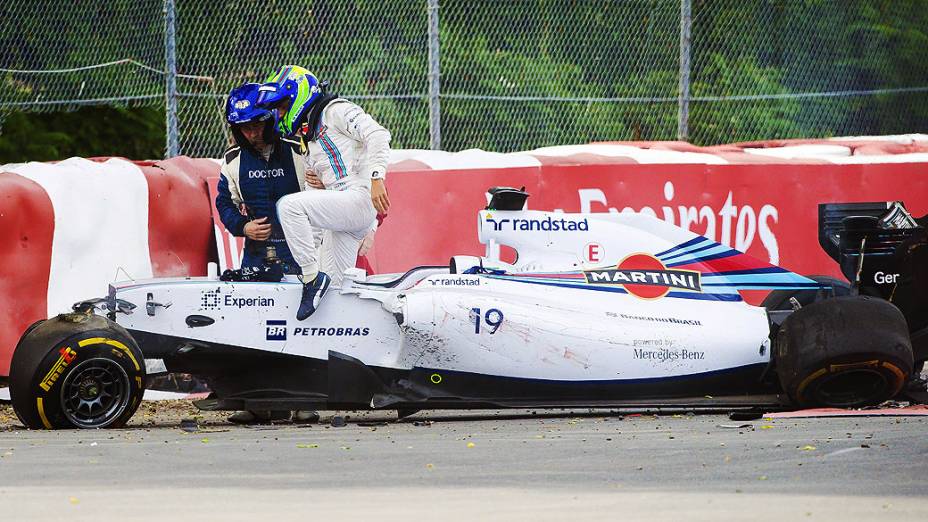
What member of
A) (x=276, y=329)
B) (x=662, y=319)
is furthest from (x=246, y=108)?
(x=662, y=319)

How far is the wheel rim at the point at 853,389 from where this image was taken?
835 centimetres

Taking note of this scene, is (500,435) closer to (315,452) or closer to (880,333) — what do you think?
(315,452)

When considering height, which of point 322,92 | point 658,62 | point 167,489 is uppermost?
point 658,62

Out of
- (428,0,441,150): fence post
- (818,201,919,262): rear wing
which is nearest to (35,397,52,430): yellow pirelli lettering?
(818,201,919,262): rear wing

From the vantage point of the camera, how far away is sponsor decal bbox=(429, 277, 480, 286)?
8.39m

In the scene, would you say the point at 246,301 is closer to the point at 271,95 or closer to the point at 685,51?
the point at 271,95

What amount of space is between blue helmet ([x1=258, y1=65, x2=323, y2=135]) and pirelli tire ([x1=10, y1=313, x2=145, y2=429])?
1.51m

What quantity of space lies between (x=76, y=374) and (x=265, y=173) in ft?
6.08

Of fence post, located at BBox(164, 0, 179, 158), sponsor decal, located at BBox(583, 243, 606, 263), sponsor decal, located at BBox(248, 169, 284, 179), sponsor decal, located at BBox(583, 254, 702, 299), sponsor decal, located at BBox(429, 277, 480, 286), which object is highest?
fence post, located at BBox(164, 0, 179, 158)

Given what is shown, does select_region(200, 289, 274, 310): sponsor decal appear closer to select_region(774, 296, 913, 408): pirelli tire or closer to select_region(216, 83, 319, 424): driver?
select_region(216, 83, 319, 424): driver

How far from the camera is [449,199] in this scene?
11117mm

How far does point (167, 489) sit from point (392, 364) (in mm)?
2772

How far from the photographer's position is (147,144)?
16.3 metres

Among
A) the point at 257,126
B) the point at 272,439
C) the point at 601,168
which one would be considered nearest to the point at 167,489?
the point at 272,439
